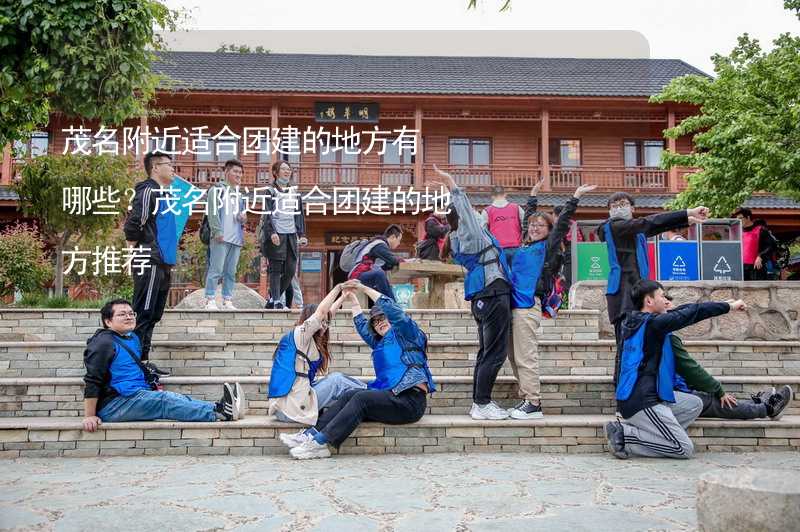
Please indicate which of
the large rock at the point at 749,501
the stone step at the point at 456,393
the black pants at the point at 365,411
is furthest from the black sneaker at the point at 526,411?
the large rock at the point at 749,501

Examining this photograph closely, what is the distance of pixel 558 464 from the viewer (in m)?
4.27

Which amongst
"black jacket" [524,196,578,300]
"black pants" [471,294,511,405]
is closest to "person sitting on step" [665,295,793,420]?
"black jacket" [524,196,578,300]

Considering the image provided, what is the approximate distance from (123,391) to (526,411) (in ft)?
9.35

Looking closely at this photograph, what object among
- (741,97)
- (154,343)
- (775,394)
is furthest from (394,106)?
(775,394)

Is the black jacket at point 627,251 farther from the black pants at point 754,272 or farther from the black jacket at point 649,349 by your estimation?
the black pants at point 754,272

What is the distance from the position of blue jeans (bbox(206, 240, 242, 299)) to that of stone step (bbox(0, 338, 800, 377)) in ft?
4.36

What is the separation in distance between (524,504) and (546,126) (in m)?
17.5

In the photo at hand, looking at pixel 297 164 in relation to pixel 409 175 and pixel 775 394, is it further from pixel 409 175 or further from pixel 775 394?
pixel 775 394

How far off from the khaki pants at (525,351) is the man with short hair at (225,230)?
11.8 ft

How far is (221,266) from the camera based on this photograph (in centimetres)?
748

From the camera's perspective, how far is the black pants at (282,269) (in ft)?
24.8

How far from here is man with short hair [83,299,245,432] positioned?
→ 455 centimetres

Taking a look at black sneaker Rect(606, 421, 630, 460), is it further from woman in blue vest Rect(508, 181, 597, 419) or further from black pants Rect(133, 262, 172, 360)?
black pants Rect(133, 262, 172, 360)

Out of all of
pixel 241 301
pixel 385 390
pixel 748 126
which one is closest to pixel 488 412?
pixel 385 390
